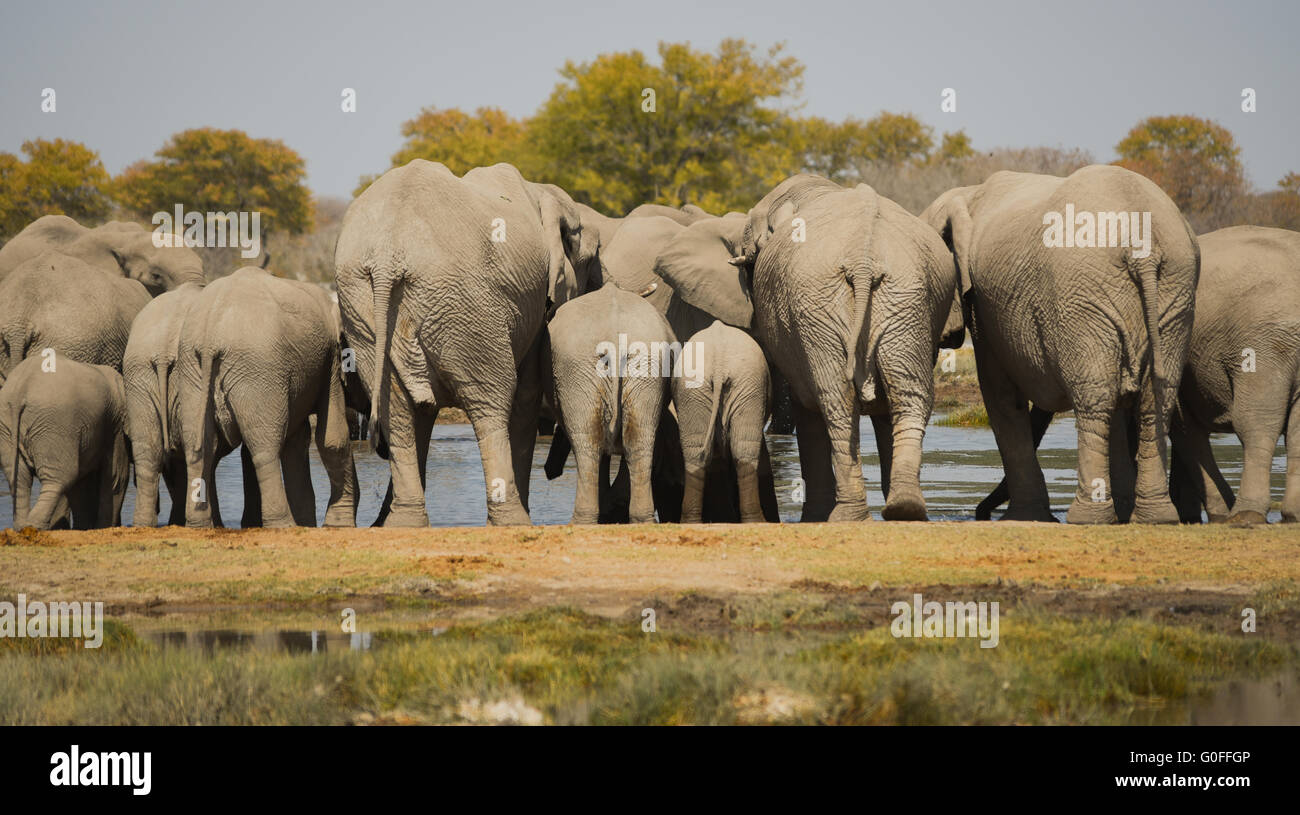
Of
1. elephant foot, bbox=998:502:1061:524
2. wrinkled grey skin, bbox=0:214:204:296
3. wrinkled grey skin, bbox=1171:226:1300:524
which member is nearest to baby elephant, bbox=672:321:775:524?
elephant foot, bbox=998:502:1061:524

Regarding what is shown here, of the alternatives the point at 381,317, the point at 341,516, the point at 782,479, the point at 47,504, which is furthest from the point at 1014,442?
the point at 47,504

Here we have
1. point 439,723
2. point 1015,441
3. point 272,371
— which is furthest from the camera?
point 1015,441

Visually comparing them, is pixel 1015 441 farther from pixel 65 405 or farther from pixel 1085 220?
pixel 65 405

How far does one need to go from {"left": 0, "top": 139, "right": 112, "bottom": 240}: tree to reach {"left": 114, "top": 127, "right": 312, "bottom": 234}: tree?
53.6 feet

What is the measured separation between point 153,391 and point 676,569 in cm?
641

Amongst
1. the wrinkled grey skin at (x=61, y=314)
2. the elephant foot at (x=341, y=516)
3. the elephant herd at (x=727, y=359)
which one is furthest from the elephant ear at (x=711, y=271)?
the wrinkled grey skin at (x=61, y=314)

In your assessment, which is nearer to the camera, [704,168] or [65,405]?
[65,405]

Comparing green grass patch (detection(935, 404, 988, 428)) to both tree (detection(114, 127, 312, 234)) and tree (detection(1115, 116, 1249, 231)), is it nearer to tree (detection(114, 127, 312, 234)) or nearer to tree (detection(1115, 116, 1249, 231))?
tree (detection(1115, 116, 1249, 231))

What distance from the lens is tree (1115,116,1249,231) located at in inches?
2470

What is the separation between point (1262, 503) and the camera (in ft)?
41.9
